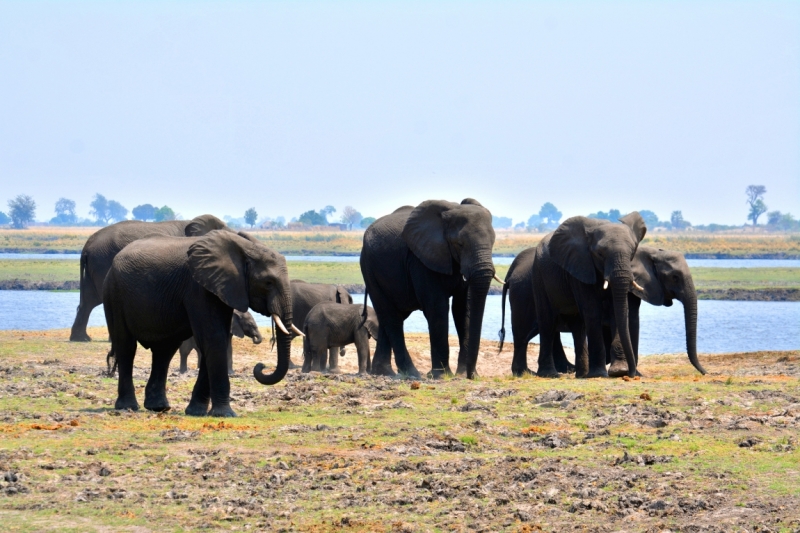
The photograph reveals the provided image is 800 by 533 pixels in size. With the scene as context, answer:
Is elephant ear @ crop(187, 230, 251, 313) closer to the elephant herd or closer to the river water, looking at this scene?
the elephant herd

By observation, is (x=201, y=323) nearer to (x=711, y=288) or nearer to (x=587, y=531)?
(x=587, y=531)

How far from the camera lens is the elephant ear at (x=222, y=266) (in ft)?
42.9

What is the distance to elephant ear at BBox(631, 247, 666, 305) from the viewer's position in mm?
20975

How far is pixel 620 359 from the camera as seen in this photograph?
61.5ft

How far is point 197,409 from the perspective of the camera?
45.5 feet

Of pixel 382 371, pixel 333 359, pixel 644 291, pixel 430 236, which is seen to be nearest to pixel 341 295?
pixel 333 359

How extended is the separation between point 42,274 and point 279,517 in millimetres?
57578

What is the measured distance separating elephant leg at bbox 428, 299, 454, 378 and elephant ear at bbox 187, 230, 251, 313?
534 centimetres

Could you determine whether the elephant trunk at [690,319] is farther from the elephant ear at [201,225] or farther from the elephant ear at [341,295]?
the elephant ear at [201,225]

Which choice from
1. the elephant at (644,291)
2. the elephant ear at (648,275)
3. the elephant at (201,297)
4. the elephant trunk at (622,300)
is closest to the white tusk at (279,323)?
the elephant at (201,297)

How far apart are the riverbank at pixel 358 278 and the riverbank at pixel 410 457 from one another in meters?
41.1

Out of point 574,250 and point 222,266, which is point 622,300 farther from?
point 222,266

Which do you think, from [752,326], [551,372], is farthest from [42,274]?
[551,372]

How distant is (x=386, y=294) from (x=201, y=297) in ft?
21.4
